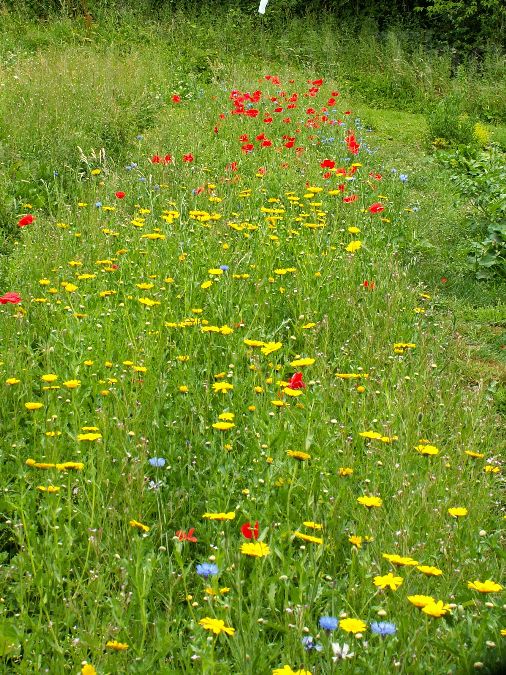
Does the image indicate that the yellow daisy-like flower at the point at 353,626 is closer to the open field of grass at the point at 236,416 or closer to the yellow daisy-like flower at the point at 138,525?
the open field of grass at the point at 236,416

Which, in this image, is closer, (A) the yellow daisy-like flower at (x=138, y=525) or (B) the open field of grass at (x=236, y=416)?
(B) the open field of grass at (x=236, y=416)

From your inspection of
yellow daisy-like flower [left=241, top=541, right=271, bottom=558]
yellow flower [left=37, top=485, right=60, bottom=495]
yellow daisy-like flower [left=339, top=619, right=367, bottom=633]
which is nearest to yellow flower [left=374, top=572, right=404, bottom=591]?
yellow daisy-like flower [left=339, top=619, right=367, bottom=633]

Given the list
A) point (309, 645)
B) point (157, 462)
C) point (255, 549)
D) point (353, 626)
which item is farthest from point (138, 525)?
point (353, 626)

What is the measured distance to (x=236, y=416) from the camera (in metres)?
3.37

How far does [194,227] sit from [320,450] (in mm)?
2605

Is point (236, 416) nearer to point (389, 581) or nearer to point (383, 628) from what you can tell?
point (389, 581)

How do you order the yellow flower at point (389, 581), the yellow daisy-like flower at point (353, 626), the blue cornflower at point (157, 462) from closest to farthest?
the yellow daisy-like flower at point (353, 626) < the yellow flower at point (389, 581) < the blue cornflower at point (157, 462)

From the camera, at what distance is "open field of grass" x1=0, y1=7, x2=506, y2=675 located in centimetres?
225

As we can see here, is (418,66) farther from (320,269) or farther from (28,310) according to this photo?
(28,310)

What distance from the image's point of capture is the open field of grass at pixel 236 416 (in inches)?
88.7

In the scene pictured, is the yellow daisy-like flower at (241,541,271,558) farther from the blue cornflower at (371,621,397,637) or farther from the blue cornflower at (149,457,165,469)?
the blue cornflower at (149,457,165,469)

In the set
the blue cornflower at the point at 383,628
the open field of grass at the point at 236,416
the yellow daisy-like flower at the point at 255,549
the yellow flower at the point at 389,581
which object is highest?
the yellow daisy-like flower at the point at 255,549

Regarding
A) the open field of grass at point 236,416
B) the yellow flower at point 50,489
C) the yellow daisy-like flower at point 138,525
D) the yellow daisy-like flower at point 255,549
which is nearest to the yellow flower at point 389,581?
the open field of grass at point 236,416

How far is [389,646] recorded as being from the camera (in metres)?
2.11
